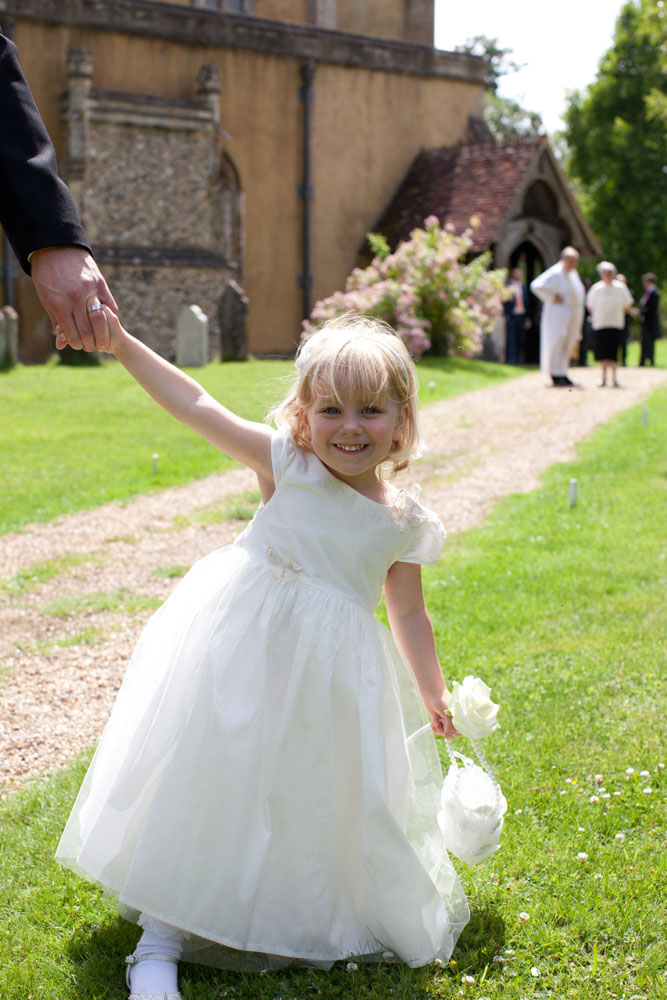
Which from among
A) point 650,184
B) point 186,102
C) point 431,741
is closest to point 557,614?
point 431,741

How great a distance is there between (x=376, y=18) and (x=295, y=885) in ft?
87.6

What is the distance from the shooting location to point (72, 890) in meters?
2.89

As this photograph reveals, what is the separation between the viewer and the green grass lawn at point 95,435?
8500 millimetres

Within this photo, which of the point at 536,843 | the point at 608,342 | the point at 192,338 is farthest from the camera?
the point at 608,342

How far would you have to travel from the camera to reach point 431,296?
1812cm

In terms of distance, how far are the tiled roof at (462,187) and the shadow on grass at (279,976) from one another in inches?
782

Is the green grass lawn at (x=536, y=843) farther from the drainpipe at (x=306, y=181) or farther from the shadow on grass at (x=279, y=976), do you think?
the drainpipe at (x=306, y=181)

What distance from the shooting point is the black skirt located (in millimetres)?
16697

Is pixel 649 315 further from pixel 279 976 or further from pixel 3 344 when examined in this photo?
A: pixel 279 976

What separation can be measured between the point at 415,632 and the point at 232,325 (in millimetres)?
15210

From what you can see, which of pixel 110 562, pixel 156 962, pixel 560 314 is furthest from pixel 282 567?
pixel 560 314

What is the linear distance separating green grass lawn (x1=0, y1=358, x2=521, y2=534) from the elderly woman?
2.29 meters

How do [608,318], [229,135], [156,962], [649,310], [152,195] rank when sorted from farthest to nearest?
[649,310], [229,135], [152,195], [608,318], [156,962]

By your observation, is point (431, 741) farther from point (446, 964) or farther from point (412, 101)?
point (412, 101)
